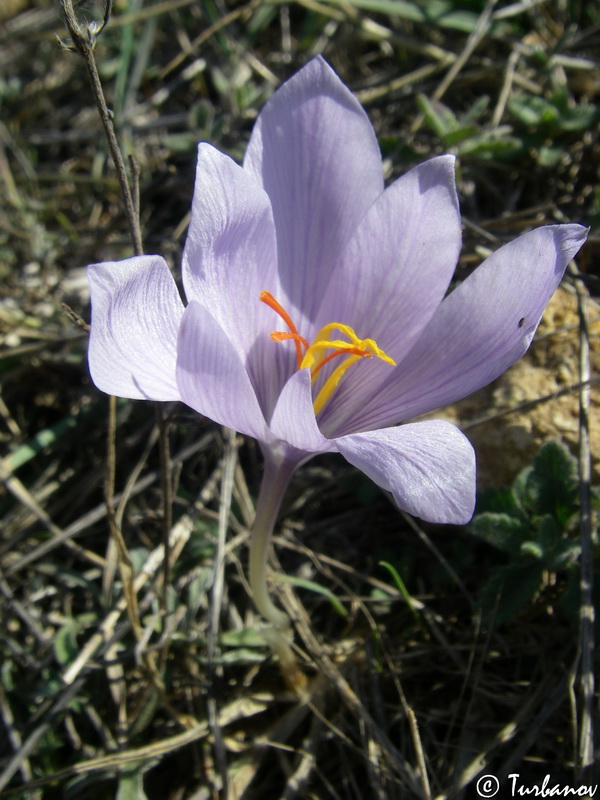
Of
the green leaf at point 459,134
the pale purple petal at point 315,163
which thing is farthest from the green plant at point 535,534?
the green leaf at point 459,134

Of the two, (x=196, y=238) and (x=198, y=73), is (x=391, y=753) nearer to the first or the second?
(x=196, y=238)

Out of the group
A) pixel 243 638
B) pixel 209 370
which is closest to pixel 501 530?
pixel 243 638

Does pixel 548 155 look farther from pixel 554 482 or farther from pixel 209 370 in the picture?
pixel 209 370

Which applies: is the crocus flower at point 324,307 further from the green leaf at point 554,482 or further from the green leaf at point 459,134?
the green leaf at point 459,134

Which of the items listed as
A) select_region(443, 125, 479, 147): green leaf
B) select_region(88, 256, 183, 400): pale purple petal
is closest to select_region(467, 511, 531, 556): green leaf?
select_region(88, 256, 183, 400): pale purple petal

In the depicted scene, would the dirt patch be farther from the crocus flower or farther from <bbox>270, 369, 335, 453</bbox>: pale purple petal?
<bbox>270, 369, 335, 453</bbox>: pale purple petal

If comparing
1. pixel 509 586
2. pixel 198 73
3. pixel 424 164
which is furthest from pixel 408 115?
pixel 509 586
